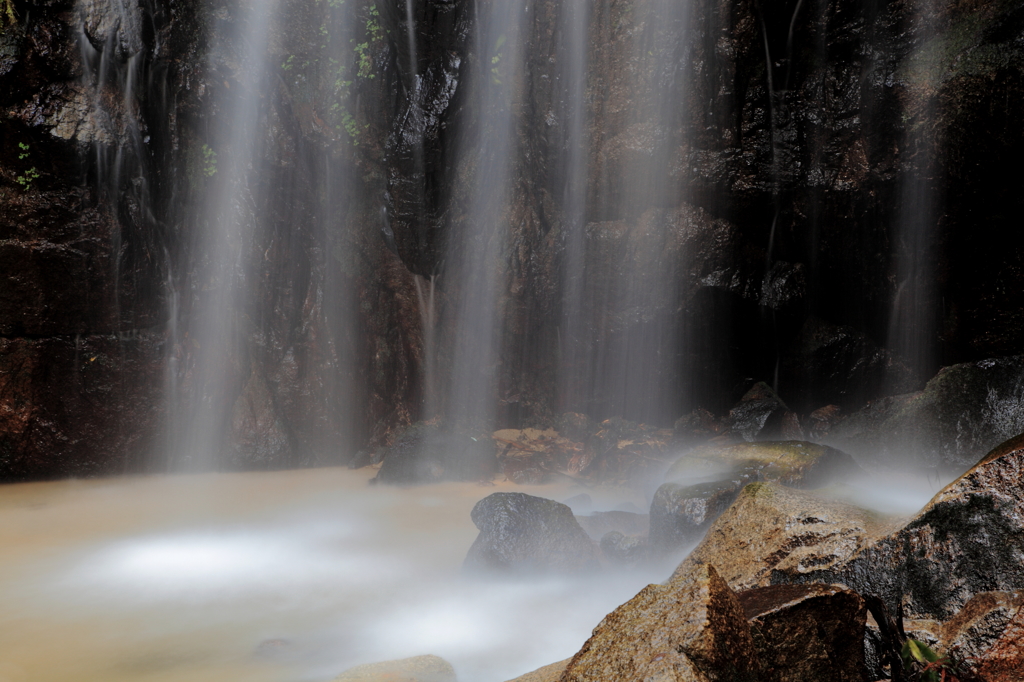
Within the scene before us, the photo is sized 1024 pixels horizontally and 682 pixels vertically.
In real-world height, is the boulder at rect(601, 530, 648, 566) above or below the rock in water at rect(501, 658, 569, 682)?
below

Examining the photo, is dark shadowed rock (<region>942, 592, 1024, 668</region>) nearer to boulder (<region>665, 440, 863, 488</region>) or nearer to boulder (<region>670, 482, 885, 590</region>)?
boulder (<region>670, 482, 885, 590</region>)

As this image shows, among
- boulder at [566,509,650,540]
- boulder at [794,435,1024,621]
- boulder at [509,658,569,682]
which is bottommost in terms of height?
boulder at [566,509,650,540]

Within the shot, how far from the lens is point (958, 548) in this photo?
96.2 inches

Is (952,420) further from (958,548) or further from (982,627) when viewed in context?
(982,627)

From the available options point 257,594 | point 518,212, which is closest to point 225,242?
point 518,212

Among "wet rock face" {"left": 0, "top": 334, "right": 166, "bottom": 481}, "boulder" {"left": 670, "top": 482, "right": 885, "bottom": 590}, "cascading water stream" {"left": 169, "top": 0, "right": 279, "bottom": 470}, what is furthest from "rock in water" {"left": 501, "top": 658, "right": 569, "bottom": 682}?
"wet rock face" {"left": 0, "top": 334, "right": 166, "bottom": 481}

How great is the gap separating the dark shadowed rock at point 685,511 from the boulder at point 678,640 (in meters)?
3.27

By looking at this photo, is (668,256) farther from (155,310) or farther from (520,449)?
(155,310)

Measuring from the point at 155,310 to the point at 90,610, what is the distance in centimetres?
574

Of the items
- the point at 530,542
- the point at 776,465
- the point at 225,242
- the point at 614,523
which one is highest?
the point at 225,242

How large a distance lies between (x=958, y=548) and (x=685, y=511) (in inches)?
120

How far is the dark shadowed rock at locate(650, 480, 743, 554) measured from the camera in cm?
A: 531

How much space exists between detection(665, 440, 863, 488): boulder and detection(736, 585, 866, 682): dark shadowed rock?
12.5ft

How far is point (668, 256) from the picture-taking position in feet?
31.8
